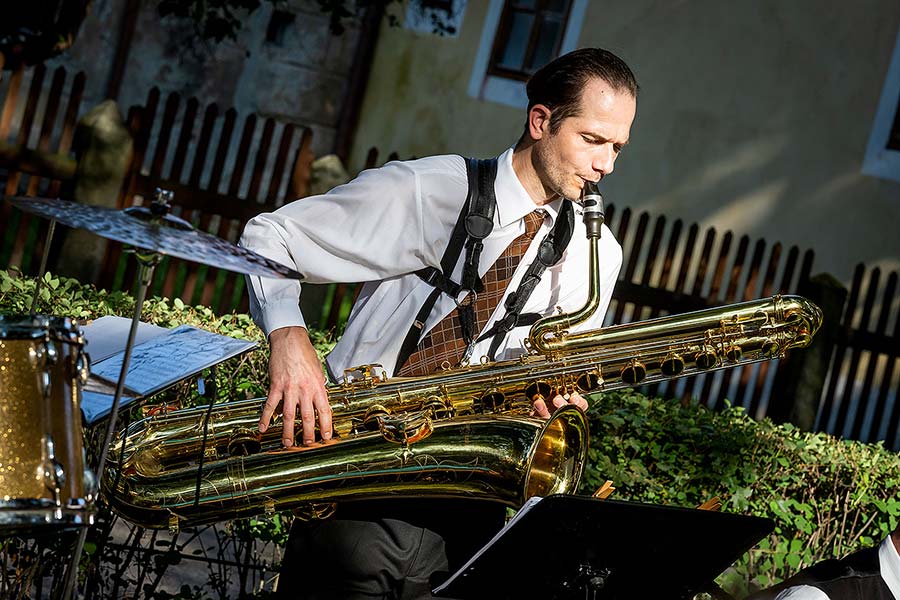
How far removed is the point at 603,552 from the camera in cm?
307

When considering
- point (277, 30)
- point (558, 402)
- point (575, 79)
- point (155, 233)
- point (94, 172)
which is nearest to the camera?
point (155, 233)

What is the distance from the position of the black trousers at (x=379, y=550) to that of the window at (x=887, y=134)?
360 inches

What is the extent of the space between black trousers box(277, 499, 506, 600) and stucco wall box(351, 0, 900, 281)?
8.78 meters

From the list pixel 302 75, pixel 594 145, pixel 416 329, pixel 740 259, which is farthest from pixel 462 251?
pixel 302 75

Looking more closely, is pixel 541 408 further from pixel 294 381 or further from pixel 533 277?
pixel 294 381

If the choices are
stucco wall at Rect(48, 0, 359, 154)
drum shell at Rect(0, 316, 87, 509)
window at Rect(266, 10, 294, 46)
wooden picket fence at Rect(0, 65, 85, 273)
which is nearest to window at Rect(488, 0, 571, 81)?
stucco wall at Rect(48, 0, 359, 154)

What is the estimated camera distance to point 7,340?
276cm

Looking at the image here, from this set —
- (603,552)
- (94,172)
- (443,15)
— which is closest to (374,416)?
(603,552)

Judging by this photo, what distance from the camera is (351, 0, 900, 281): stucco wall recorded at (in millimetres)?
11422

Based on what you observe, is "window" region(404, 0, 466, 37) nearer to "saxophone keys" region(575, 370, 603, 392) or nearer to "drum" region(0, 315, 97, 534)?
"saxophone keys" region(575, 370, 603, 392)

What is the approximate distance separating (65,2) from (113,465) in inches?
227

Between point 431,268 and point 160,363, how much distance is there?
0.89 meters

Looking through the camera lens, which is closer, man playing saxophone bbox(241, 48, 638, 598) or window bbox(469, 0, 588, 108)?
man playing saxophone bbox(241, 48, 638, 598)

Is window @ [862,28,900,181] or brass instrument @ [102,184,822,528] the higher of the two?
window @ [862,28,900,181]
